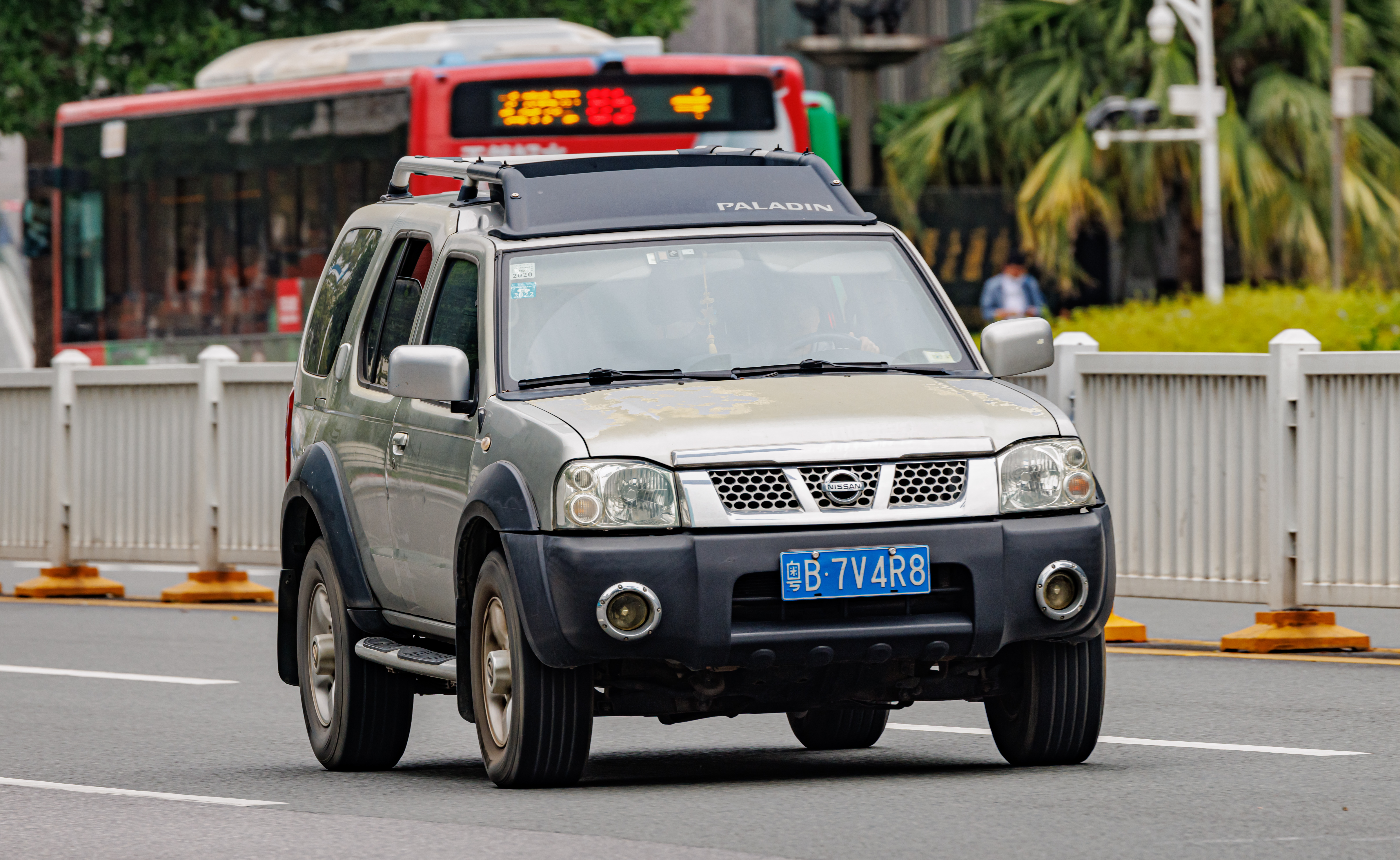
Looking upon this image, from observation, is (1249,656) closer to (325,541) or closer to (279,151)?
(325,541)

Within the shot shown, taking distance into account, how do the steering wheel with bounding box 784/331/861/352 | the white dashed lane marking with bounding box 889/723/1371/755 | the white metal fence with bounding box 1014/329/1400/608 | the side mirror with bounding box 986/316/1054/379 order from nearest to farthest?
the steering wheel with bounding box 784/331/861/352
the side mirror with bounding box 986/316/1054/379
the white dashed lane marking with bounding box 889/723/1371/755
the white metal fence with bounding box 1014/329/1400/608

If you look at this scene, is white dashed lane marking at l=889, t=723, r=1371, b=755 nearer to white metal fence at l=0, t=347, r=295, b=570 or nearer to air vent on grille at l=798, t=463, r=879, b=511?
air vent on grille at l=798, t=463, r=879, b=511

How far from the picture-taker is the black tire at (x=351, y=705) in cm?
912

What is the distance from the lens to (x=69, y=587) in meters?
17.7

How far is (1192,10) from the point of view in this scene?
110 feet

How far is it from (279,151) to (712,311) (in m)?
14.4

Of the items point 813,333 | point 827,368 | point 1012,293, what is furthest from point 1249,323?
point 827,368

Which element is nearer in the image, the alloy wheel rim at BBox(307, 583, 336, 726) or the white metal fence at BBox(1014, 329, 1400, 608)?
the alloy wheel rim at BBox(307, 583, 336, 726)

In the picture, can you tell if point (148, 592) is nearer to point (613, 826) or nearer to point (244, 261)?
point (244, 261)

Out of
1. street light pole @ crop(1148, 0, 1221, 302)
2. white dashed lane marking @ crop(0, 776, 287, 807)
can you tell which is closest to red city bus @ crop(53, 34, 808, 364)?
white dashed lane marking @ crop(0, 776, 287, 807)

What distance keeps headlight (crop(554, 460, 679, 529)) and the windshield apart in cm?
76

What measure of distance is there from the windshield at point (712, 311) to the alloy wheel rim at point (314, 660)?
4.95 ft

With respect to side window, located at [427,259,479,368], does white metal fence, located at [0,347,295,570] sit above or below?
below

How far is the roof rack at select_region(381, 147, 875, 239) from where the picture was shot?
8648 millimetres
